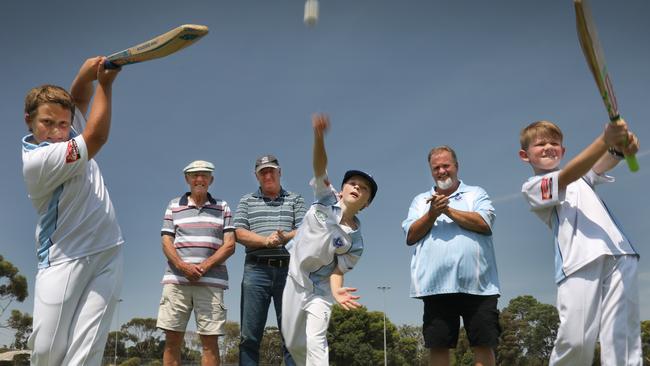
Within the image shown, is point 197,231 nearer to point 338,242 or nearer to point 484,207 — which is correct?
point 338,242

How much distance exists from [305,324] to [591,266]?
8.59ft

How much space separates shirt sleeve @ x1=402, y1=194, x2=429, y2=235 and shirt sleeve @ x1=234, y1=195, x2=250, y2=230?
230 cm

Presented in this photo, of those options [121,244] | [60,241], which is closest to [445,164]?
[121,244]

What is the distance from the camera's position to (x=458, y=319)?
571 cm

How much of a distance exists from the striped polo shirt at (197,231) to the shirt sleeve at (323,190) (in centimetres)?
224

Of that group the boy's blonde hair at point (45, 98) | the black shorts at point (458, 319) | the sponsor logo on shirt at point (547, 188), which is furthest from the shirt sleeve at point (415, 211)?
the boy's blonde hair at point (45, 98)

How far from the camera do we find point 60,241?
392cm

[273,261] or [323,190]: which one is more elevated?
[323,190]

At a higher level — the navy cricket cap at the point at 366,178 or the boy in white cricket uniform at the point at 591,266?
the navy cricket cap at the point at 366,178

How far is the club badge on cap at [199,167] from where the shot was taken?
755cm

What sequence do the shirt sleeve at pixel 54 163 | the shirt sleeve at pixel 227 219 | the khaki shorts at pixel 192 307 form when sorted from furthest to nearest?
1. the shirt sleeve at pixel 227 219
2. the khaki shorts at pixel 192 307
3. the shirt sleeve at pixel 54 163

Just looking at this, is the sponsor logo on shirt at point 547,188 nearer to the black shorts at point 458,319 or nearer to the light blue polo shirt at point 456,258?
the light blue polo shirt at point 456,258

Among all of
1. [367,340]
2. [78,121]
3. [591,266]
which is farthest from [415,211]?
[367,340]

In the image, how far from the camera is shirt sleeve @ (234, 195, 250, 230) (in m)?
7.46
